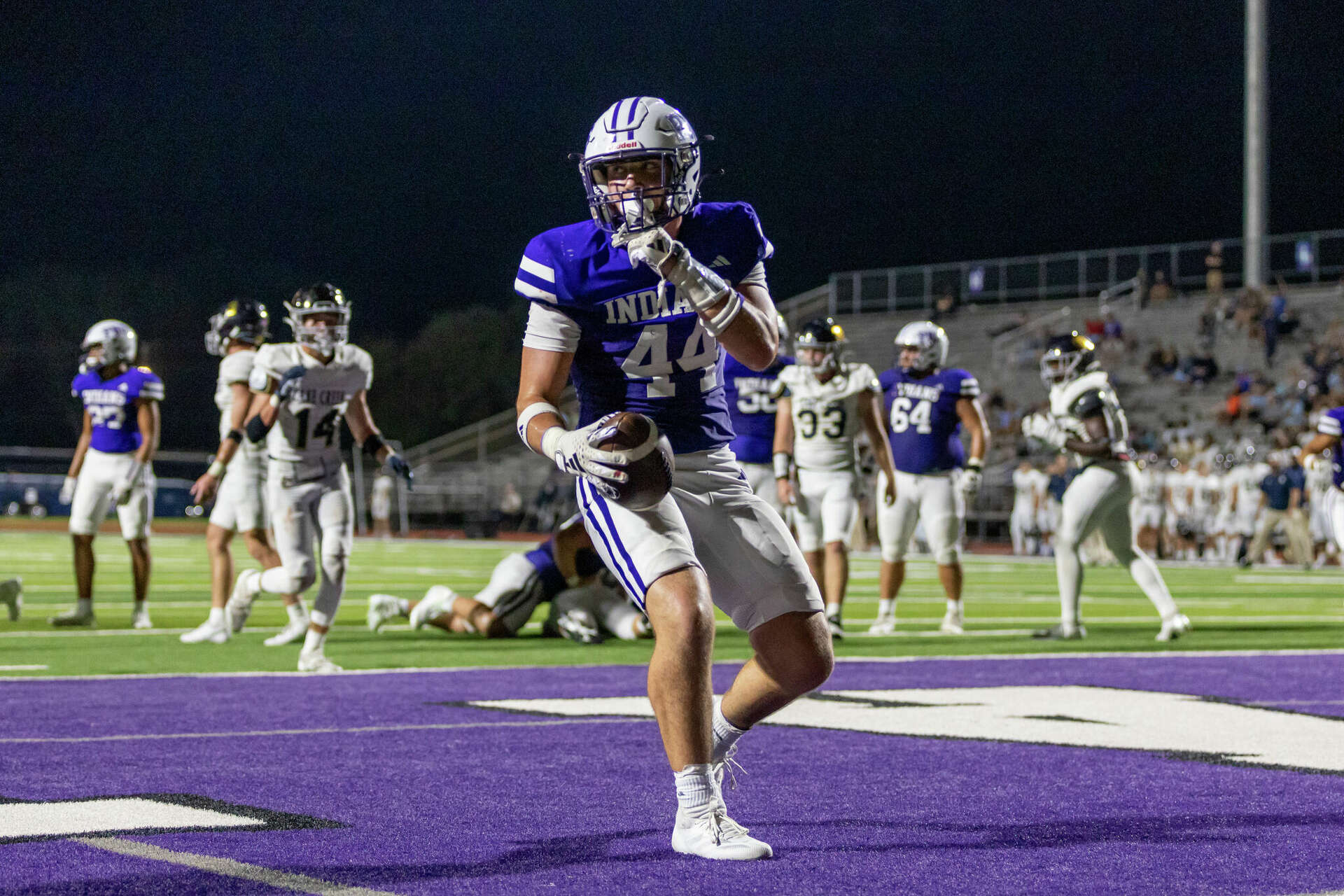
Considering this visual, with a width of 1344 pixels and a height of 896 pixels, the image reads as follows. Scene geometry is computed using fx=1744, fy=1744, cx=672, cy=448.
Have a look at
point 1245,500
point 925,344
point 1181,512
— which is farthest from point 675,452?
point 1181,512

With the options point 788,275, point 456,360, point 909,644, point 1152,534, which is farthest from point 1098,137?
point 909,644

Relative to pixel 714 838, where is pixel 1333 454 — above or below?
above

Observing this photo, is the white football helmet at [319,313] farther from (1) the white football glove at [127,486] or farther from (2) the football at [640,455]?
(2) the football at [640,455]

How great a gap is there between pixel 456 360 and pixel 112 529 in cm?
2290

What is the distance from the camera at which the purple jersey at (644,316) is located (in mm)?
4504

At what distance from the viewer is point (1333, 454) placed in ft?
34.4

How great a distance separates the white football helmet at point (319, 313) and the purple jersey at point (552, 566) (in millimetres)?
2318

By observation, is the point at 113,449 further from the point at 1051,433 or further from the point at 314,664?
the point at 1051,433

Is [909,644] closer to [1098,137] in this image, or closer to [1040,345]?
[1040,345]

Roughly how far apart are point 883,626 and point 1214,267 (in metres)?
24.9

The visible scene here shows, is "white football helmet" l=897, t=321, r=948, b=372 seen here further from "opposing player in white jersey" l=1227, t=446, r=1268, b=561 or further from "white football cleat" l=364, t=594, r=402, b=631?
"opposing player in white jersey" l=1227, t=446, r=1268, b=561

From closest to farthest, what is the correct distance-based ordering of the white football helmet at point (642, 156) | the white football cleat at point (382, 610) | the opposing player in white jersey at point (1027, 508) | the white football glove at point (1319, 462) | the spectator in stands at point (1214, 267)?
1. the white football helmet at point (642, 156)
2. the white football glove at point (1319, 462)
3. the white football cleat at point (382, 610)
4. the opposing player in white jersey at point (1027, 508)
5. the spectator in stands at point (1214, 267)

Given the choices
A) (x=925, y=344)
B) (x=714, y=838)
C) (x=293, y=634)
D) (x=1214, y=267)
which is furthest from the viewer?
(x=1214, y=267)

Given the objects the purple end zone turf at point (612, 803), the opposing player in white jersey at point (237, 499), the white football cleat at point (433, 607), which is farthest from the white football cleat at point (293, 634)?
the purple end zone turf at point (612, 803)
